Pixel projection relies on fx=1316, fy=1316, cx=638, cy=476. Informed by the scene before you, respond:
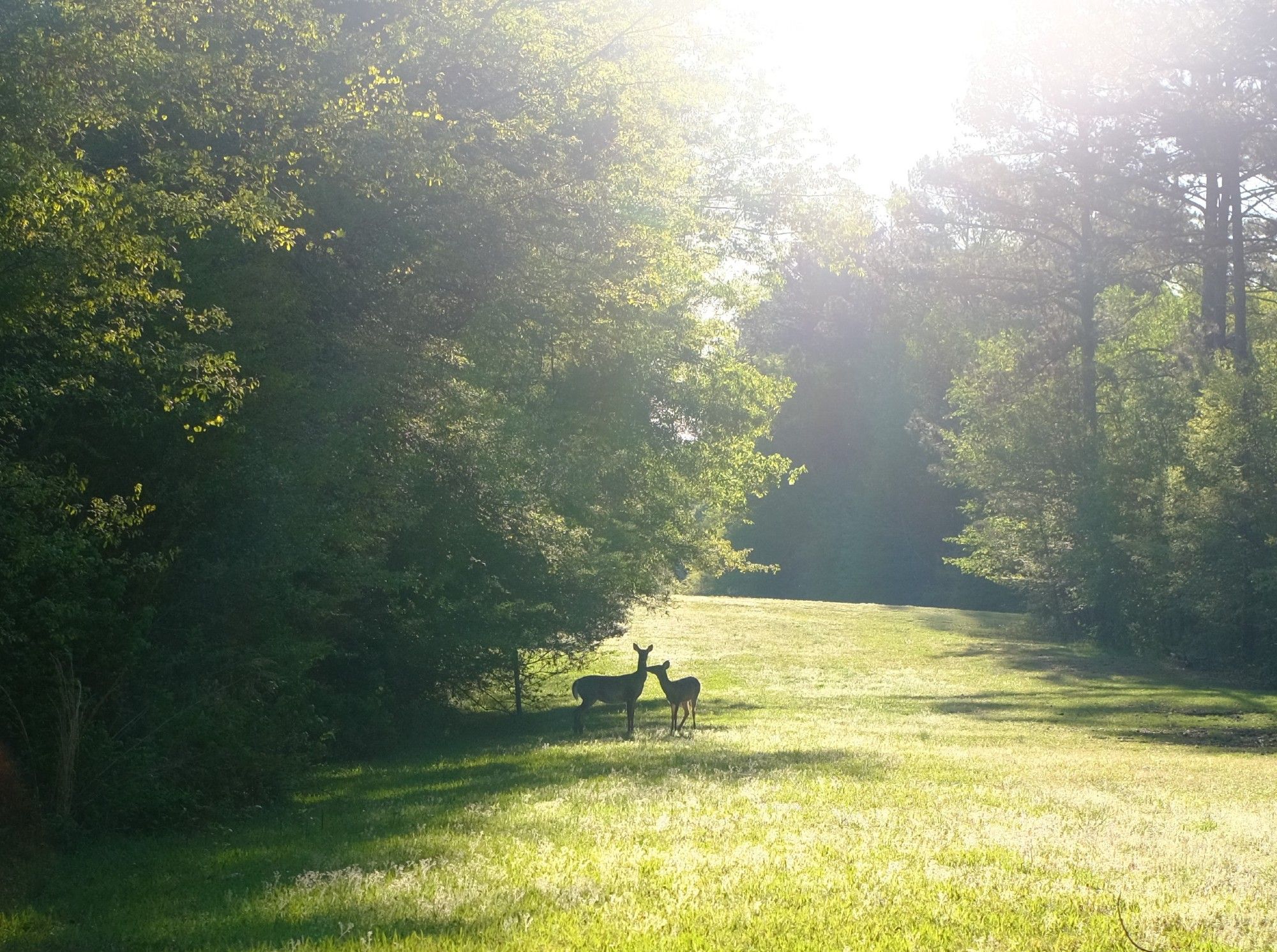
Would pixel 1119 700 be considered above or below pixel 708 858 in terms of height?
below

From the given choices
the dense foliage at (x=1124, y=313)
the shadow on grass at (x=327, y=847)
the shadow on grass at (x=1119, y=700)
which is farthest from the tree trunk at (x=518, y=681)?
the dense foliage at (x=1124, y=313)

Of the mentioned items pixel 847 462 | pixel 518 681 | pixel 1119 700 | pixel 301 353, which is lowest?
pixel 1119 700

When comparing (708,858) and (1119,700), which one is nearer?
(708,858)

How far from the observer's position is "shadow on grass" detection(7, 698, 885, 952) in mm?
7527

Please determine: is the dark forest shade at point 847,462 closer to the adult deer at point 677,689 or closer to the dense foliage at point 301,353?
the dense foliage at point 301,353

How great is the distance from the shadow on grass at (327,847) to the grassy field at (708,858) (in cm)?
3

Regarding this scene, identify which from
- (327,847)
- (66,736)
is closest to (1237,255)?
(327,847)

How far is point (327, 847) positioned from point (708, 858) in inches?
121

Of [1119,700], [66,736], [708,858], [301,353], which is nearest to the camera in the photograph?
[708,858]

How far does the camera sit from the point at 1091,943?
278 inches

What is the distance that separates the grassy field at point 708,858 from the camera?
7.35m

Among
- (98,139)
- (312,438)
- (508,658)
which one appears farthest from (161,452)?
(508,658)

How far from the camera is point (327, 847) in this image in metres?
10.2

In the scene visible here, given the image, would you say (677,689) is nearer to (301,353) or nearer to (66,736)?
(301,353)
